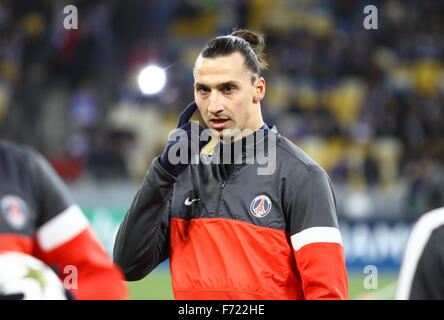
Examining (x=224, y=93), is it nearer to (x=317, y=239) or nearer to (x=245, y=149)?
(x=245, y=149)

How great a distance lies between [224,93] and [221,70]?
9 centimetres

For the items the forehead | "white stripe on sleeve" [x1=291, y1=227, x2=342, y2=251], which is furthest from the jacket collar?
"white stripe on sleeve" [x1=291, y1=227, x2=342, y2=251]

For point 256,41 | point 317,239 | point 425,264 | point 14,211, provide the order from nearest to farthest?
point 425,264 < point 14,211 < point 317,239 < point 256,41

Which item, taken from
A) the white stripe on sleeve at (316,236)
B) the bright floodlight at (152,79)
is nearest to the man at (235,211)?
the white stripe on sleeve at (316,236)

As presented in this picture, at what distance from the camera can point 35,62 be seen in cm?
1221

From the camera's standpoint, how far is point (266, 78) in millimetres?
10625

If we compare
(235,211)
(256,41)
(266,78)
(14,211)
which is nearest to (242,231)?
(235,211)

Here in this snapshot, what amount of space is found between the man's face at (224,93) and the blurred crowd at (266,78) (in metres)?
7.53

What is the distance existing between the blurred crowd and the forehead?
24.7 feet

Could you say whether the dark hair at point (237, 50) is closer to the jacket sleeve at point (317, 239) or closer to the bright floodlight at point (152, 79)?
the bright floodlight at point (152, 79)

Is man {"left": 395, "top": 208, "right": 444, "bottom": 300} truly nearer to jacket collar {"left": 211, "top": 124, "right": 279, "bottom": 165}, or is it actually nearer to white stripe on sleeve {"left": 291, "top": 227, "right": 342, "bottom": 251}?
white stripe on sleeve {"left": 291, "top": 227, "right": 342, "bottom": 251}

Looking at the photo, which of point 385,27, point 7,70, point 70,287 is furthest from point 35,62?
point 70,287
